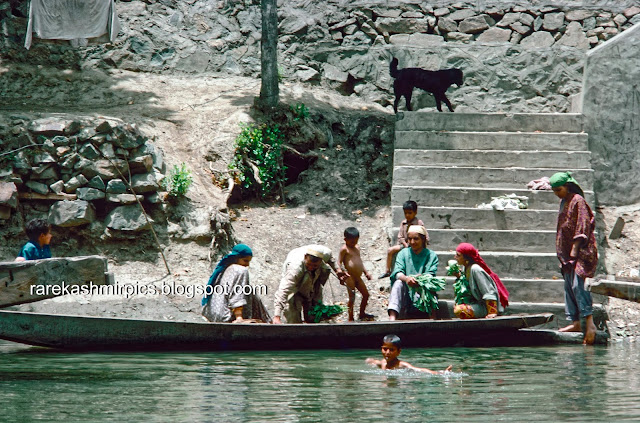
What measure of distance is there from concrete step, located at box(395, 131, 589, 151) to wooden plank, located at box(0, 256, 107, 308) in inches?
279

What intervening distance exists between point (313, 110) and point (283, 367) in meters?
7.22

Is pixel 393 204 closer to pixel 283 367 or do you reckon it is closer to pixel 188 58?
pixel 283 367

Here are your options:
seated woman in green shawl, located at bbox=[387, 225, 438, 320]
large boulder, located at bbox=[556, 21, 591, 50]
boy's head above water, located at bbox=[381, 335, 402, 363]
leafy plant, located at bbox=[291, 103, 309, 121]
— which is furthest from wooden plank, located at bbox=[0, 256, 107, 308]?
large boulder, located at bbox=[556, 21, 591, 50]

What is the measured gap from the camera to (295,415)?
595cm

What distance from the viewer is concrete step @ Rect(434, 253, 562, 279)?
1089 centimetres

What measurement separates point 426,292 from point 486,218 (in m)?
2.48

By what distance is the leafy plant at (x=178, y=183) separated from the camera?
12242 millimetres

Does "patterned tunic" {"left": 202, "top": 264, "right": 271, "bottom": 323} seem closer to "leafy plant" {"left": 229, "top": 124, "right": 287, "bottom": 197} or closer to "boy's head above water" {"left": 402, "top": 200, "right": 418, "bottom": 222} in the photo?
"boy's head above water" {"left": 402, "top": 200, "right": 418, "bottom": 222}

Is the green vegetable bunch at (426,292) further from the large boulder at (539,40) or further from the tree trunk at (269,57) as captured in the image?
the large boulder at (539,40)

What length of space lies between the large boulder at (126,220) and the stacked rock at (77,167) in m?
0.02

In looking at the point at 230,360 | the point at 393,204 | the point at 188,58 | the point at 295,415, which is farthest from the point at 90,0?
the point at 295,415

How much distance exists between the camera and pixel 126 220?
11.8m

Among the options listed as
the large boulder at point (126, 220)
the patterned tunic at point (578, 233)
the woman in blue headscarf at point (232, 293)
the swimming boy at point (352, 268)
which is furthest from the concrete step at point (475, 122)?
the woman in blue headscarf at point (232, 293)

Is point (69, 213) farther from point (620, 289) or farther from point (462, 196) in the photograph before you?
point (620, 289)
